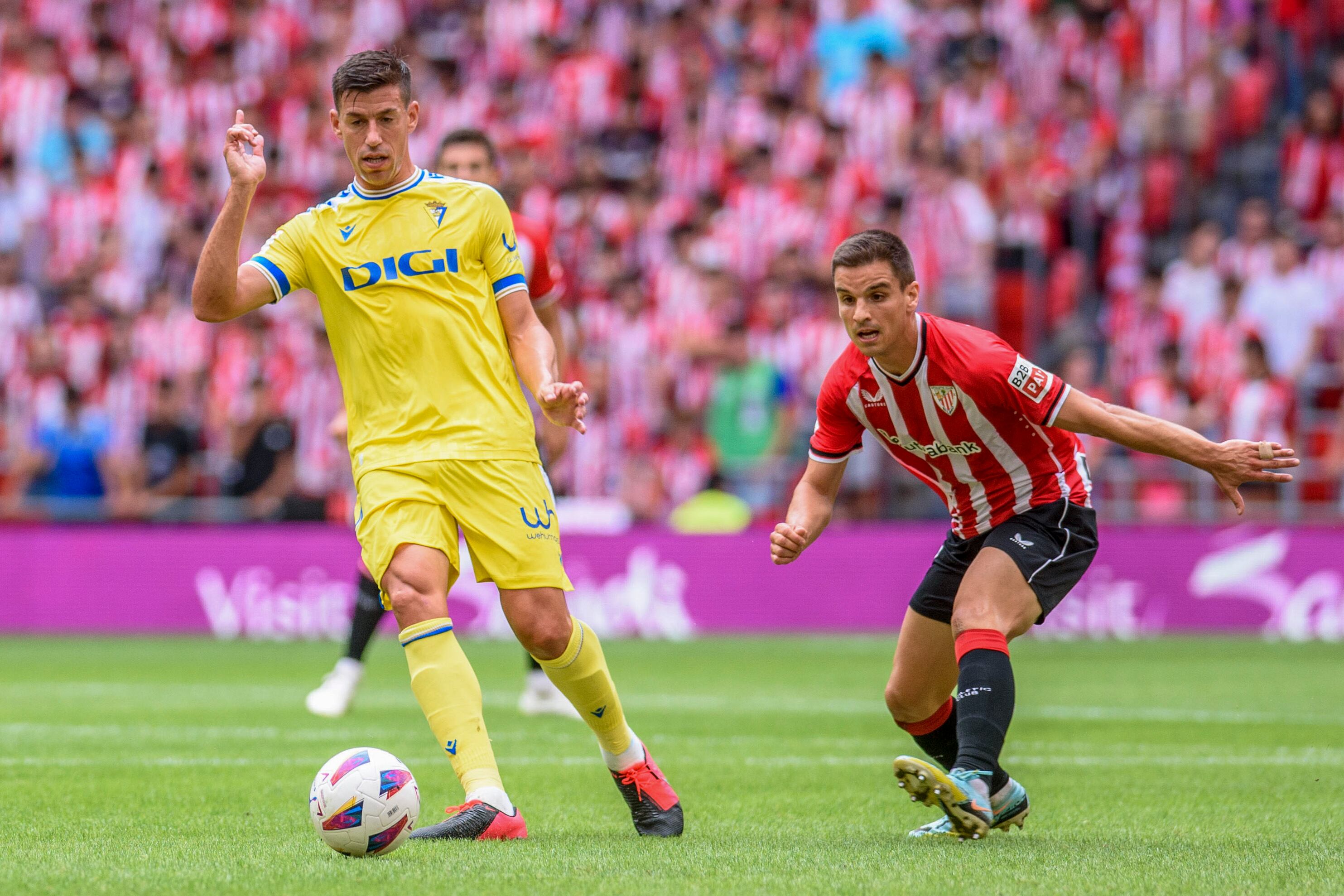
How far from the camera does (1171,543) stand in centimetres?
1598

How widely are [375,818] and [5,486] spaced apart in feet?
44.7

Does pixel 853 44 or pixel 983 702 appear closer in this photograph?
pixel 983 702

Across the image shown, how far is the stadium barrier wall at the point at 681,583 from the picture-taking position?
15.9m

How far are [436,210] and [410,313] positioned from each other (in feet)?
1.19

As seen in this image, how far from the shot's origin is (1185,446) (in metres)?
5.68

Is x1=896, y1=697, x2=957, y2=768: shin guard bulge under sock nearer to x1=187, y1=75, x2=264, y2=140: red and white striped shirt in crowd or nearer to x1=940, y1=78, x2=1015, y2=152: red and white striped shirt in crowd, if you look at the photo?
x1=940, y1=78, x2=1015, y2=152: red and white striped shirt in crowd

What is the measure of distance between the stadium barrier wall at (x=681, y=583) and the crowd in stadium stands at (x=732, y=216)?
1.79 ft

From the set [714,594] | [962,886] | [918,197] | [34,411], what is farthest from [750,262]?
[962,886]

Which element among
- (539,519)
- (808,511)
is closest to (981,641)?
(808,511)

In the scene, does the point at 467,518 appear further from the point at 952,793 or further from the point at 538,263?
the point at 538,263

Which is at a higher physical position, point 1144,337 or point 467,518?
point 1144,337

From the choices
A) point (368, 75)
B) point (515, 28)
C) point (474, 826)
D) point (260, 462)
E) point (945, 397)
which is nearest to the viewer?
point (474, 826)

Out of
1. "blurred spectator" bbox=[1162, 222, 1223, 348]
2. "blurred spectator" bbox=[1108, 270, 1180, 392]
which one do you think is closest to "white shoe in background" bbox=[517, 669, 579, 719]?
"blurred spectator" bbox=[1108, 270, 1180, 392]

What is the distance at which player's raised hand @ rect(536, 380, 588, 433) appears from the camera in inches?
217
